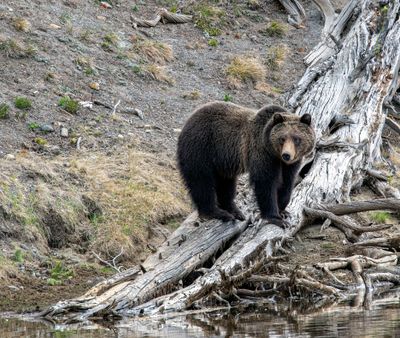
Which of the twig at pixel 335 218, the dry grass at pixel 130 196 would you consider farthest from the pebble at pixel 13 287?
the twig at pixel 335 218

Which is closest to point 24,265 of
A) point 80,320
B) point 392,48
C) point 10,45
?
point 80,320

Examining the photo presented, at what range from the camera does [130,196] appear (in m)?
13.1

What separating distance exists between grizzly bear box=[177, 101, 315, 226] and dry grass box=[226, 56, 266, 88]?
6797 mm

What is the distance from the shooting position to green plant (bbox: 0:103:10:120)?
1420cm

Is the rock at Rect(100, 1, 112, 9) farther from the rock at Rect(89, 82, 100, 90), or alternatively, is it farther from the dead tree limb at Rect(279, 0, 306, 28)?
the dead tree limb at Rect(279, 0, 306, 28)

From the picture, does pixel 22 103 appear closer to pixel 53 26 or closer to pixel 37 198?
pixel 37 198

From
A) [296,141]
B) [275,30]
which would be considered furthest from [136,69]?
[296,141]

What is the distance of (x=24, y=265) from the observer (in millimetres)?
11281

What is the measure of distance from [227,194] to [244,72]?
7.18 m

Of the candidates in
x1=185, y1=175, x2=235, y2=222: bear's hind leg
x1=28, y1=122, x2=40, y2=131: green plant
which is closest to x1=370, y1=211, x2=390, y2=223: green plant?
x1=185, y1=175, x2=235, y2=222: bear's hind leg

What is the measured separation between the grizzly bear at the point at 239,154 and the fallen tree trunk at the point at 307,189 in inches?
11.5

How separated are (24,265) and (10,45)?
5693 mm

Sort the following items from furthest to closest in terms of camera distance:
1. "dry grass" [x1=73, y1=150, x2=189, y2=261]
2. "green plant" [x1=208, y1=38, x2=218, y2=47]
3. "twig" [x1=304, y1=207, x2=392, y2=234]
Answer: "green plant" [x1=208, y1=38, x2=218, y2=47] → "dry grass" [x1=73, y1=150, x2=189, y2=261] → "twig" [x1=304, y1=207, x2=392, y2=234]

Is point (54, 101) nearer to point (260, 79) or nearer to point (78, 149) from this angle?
point (78, 149)
